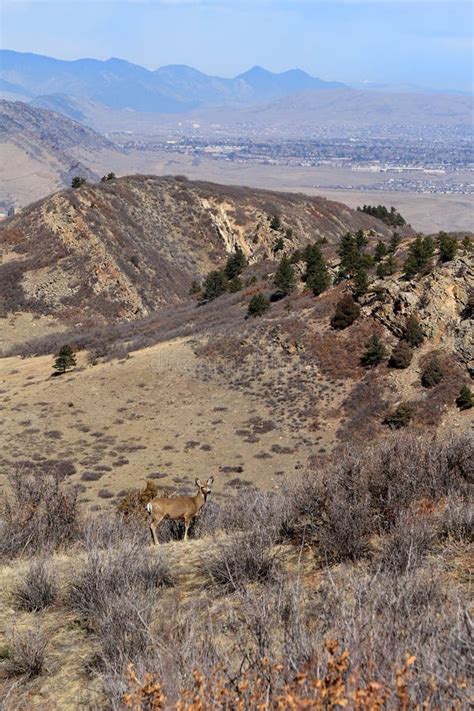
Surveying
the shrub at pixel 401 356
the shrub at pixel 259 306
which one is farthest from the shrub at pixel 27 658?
the shrub at pixel 259 306

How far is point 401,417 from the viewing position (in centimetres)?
2302

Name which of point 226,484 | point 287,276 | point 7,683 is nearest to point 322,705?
point 7,683

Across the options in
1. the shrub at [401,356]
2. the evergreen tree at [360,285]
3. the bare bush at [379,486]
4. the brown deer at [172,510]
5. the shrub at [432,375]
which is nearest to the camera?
the bare bush at [379,486]

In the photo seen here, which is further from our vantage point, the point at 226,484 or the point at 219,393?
the point at 219,393

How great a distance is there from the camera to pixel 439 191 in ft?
645

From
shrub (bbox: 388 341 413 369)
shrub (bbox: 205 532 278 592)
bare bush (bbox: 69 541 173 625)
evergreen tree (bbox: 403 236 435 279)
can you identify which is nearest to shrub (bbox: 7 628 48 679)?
bare bush (bbox: 69 541 173 625)

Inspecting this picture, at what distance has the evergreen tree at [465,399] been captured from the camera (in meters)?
22.7

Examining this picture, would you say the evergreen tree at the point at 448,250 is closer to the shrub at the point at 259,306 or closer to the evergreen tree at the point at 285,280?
the shrub at the point at 259,306

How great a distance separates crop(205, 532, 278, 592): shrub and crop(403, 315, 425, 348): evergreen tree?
69.7 feet

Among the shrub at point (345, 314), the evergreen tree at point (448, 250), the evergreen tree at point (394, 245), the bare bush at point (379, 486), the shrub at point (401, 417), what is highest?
the evergreen tree at point (448, 250)

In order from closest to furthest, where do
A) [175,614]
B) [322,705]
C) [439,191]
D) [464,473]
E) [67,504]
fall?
[322,705]
[175,614]
[464,473]
[67,504]
[439,191]

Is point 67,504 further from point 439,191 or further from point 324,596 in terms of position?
point 439,191

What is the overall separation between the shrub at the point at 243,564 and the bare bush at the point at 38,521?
10.5ft

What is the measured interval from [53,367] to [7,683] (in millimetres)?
30108
